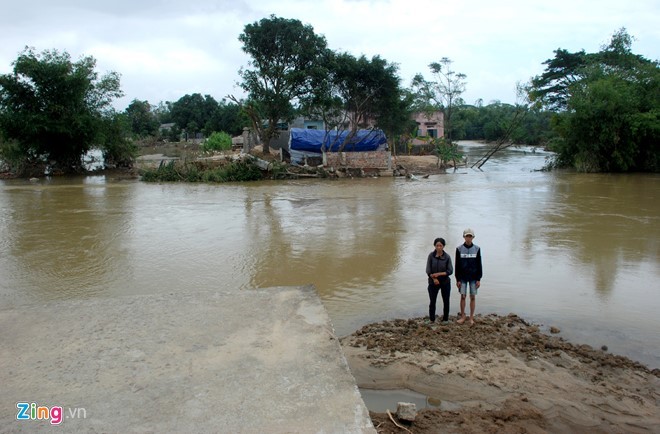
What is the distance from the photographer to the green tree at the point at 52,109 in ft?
84.6

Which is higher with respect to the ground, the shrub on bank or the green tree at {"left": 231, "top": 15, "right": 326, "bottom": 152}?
the green tree at {"left": 231, "top": 15, "right": 326, "bottom": 152}

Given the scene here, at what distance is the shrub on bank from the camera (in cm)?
2572

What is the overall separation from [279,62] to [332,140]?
5535 millimetres

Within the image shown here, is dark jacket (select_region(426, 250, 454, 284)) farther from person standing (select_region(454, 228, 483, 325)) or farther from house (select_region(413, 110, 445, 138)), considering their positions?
house (select_region(413, 110, 445, 138))

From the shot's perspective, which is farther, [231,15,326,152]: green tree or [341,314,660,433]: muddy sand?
[231,15,326,152]: green tree

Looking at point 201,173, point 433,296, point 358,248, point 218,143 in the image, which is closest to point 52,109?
point 201,173

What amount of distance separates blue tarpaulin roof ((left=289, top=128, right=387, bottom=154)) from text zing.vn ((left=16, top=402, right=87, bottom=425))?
26116 mm

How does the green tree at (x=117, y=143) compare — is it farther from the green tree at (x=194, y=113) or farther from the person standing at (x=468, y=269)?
the person standing at (x=468, y=269)

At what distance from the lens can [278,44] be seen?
27.2 metres

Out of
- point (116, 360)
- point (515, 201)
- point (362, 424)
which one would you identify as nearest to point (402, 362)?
point (362, 424)

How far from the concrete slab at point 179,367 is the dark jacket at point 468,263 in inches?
98.2

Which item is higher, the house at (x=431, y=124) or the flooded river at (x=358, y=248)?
the house at (x=431, y=124)

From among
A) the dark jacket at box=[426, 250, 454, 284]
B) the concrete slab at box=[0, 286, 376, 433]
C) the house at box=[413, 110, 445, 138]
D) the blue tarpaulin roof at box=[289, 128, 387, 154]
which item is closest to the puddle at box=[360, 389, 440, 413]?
the concrete slab at box=[0, 286, 376, 433]

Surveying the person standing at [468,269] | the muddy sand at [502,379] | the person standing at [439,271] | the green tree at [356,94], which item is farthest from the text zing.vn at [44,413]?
the green tree at [356,94]
